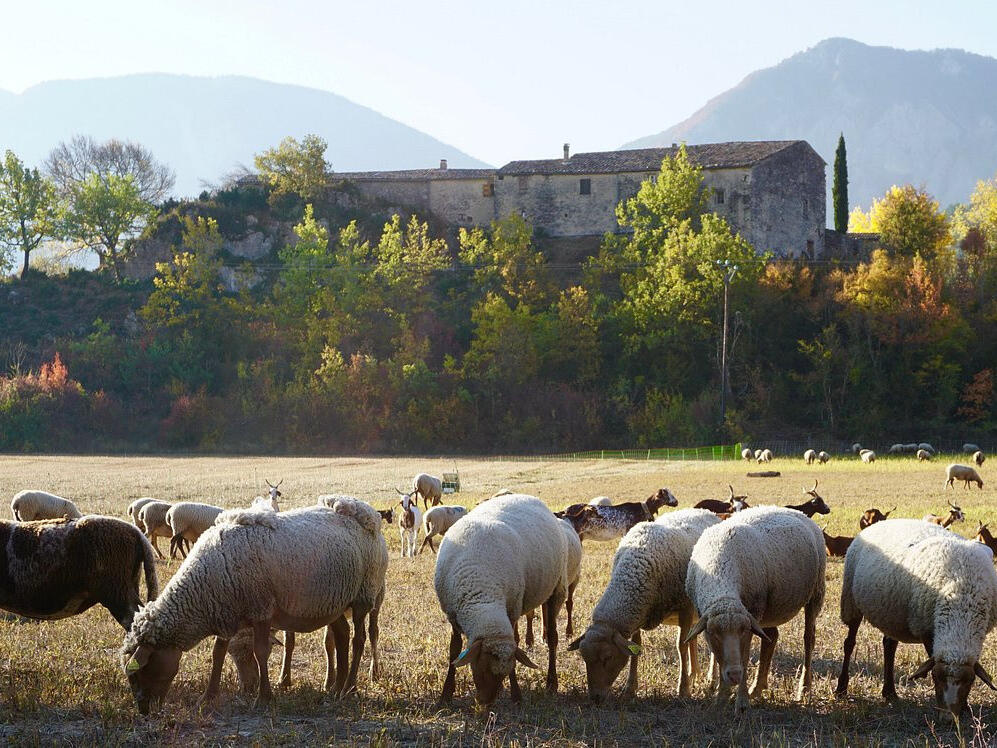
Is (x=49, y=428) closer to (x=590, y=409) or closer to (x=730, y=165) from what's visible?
(x=590, y=409)

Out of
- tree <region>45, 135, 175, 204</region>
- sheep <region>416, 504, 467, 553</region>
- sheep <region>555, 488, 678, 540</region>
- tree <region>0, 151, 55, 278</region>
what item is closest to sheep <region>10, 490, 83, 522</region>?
sheep <region>416, 504, 467, 553</region>

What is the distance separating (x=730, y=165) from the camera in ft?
242

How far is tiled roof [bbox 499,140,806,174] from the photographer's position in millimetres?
74575

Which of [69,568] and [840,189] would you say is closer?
[69,568]

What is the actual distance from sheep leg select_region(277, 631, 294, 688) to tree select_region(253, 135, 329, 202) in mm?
72793

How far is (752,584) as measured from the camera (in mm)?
10680

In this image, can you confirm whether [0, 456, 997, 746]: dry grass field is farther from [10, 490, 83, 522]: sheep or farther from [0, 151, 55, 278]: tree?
[0, 151, 55, 278]: tree

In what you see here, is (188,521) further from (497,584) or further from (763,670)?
(763,670)

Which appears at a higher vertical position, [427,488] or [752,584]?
[752,584]

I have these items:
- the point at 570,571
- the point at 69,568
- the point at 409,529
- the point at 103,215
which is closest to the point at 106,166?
the point at 103,215

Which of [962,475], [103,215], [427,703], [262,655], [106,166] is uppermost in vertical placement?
[106,166]

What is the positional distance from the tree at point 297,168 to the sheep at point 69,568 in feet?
238

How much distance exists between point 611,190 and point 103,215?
39.3 metres

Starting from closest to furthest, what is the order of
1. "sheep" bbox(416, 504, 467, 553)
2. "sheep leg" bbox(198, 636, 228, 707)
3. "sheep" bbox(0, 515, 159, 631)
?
"sheep leg" bbox(198, 636, 228, 707), "sheep" bbox(0, 515, 159, 631), "sheep" bbox(416, 504, 467, 553)
